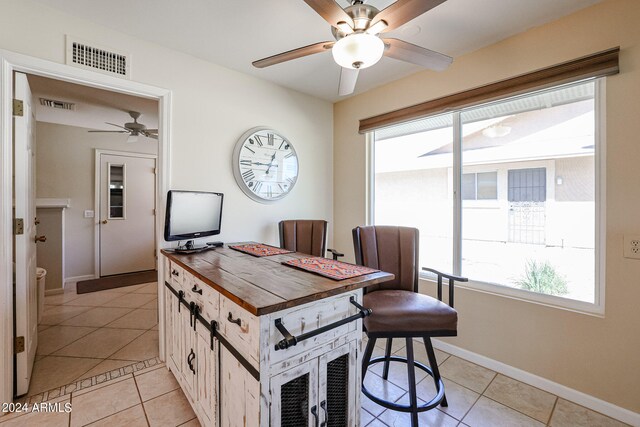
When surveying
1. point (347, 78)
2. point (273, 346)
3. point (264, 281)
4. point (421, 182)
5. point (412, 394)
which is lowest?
point (412, 394)

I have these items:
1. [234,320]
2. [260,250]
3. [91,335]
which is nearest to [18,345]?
[91,335]

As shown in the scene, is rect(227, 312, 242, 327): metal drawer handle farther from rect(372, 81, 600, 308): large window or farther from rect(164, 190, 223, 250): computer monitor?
rect(372, 81, 600, 308): large window

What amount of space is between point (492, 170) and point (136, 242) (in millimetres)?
5156

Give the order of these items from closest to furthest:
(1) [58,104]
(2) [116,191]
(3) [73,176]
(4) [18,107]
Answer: (4) [18,107], (1) [58,104], (3) [73,176], (2) [116,191]

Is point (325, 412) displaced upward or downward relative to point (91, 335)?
upward

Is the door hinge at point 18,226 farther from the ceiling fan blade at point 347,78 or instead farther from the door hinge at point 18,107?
the ceiling fan blade at point 347,78

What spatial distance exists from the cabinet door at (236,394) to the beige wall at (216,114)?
145cm

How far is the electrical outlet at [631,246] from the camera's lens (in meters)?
1.60

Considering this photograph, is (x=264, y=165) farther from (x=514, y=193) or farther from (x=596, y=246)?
(x=596, y=246)

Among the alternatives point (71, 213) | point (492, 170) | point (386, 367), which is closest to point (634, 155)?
point (492, 170)

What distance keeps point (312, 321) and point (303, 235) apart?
1595 millimetres

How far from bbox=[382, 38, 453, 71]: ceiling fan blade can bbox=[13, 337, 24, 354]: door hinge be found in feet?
9.47

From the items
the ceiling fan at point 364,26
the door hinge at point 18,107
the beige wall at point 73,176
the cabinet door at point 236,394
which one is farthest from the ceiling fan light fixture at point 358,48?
the beige wall at point 73,176

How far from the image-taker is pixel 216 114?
2.45 metres
